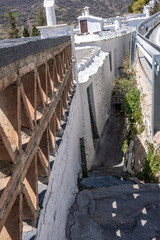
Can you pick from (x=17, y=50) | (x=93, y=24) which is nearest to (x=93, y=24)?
(x=93, y=24)

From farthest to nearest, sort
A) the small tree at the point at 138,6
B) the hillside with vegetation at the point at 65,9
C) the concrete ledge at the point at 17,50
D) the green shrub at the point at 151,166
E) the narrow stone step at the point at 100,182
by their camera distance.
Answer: the hillside with vegetation at the point at 65,9, the small tree at the point at 138,6, the narrow stone step at the point at 100,182, the green shrub at the point at 151,166, the concrete ledge at the point at 17,50

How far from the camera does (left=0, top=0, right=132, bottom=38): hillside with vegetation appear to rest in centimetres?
6022

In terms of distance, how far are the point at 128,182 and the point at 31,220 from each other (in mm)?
4023

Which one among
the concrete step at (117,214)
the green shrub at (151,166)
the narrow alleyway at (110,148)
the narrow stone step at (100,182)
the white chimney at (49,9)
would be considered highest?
the white chimney at (49,9)

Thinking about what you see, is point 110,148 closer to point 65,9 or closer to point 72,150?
point 72,150

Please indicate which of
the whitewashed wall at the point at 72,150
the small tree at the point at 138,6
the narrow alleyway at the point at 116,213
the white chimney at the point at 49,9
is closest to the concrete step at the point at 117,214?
the narrow alleyway at the point at 116,213

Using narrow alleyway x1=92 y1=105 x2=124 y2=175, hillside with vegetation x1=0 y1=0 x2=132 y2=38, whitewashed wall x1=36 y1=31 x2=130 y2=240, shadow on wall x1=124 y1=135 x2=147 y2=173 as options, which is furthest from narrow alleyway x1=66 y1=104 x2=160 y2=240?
hillside with vegetation x1=0 y1=0 x2=132 y2=38

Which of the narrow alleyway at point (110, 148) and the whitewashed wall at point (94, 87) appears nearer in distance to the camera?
the whitewashed wall at point (94, 87)

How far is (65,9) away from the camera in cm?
6562

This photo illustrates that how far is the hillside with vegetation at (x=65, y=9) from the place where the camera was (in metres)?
60.2

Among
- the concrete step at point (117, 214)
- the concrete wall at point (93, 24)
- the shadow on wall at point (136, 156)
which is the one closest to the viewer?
the concrete step at point (117, 214)

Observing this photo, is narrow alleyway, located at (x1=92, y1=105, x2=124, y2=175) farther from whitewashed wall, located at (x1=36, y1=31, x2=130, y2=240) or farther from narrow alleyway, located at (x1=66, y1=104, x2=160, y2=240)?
narrow alleyway, located at (x1=66, y1=104, x2=160, y2=240)

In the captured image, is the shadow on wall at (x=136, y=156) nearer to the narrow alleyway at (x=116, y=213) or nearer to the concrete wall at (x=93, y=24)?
the narrow alleyway at (x=116, y=213)

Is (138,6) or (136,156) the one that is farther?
(138,6)
